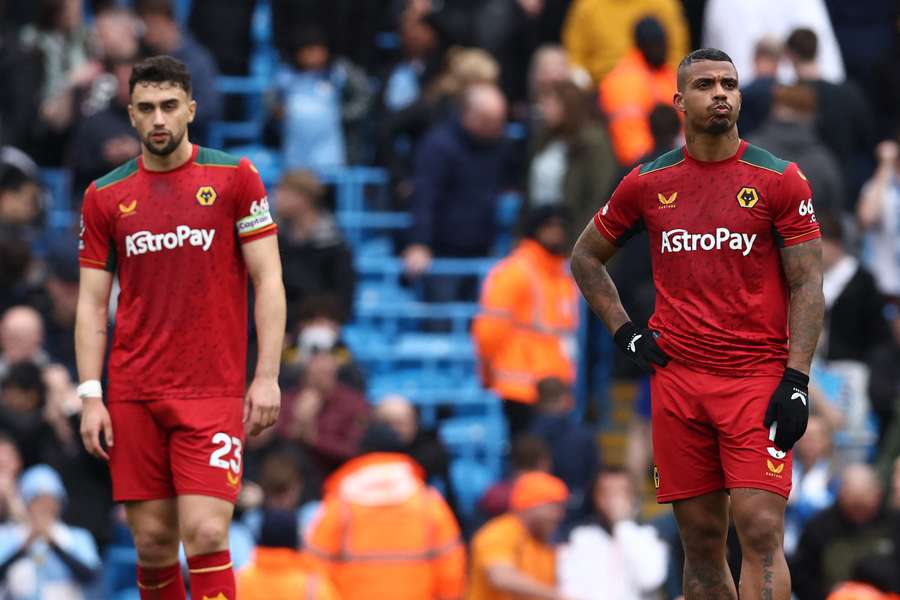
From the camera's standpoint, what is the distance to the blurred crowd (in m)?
13.1

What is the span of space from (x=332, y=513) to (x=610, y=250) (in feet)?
11.3

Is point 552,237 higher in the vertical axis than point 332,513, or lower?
higher

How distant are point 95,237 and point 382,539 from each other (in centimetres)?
331

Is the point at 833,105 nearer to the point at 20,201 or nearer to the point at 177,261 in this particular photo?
the point at 20,201

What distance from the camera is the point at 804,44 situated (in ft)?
52.1

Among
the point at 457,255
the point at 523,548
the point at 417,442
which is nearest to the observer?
the point at 523,548

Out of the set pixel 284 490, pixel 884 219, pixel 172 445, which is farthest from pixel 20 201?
pixel 884 219

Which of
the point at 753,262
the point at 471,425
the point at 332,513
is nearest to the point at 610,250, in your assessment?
the point at 753,262

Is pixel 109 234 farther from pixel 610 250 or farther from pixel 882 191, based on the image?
pixel 882 191

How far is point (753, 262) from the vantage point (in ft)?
29.6

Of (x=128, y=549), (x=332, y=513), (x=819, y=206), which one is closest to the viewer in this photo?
(x=332, y=513)

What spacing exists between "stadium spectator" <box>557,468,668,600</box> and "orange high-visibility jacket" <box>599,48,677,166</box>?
409cm

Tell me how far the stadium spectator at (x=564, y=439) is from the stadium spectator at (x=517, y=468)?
0.49 m

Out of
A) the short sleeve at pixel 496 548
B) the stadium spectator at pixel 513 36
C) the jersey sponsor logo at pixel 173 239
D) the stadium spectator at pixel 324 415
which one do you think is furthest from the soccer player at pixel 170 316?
the stadium spectator at pixel 513 36
